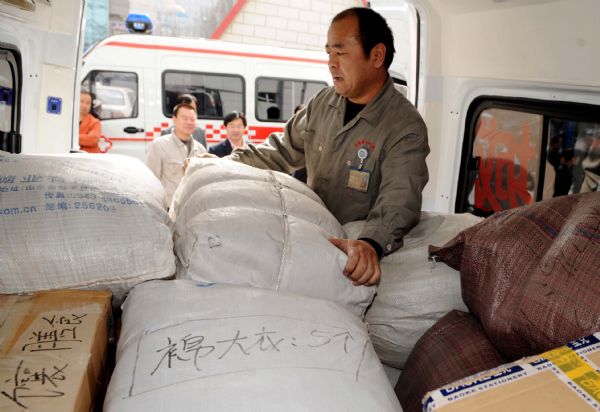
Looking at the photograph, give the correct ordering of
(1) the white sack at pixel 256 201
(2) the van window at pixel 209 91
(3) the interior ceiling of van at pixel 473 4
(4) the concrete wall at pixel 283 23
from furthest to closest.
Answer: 1. (4) the concrete wall at pixel 283 23
2. (2) the van window at pixel 209 91
3. (3) the interior ceiling of van at pixel 473 4
4. (1) the white sack at pixel 256 201

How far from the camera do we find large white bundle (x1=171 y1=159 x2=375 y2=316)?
1.32 metres

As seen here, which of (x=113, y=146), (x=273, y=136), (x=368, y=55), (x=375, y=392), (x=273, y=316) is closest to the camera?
(x=375, y=392)

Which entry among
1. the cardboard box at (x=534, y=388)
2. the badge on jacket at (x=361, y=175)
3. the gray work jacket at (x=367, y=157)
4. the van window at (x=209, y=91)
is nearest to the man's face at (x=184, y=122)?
the van window at (x=209, y=91)

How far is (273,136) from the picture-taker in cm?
248

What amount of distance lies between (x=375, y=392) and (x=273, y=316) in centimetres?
26

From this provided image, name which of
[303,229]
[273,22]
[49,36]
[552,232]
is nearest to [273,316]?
[303,229]

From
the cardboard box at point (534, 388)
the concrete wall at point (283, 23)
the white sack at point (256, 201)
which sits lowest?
the cardboard box at point (534, 388)

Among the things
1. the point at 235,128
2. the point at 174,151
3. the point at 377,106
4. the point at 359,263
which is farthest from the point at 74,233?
the point at 235,128

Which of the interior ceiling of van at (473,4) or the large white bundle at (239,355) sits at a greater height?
the interior ceiling of van at (473,4)

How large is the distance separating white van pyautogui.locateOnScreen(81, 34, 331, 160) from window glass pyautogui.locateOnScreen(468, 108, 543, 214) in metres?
4.79

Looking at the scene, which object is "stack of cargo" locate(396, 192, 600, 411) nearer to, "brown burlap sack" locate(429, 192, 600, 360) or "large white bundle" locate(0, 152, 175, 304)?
"brown burlap sack" locate(429, 192, 600, 360)

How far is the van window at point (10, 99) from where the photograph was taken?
2842 millimetres

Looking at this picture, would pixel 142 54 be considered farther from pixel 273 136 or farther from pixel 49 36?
pixel 273 136

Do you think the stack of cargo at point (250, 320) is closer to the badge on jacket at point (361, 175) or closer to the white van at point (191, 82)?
the badge on jacket at point (361, 175)
